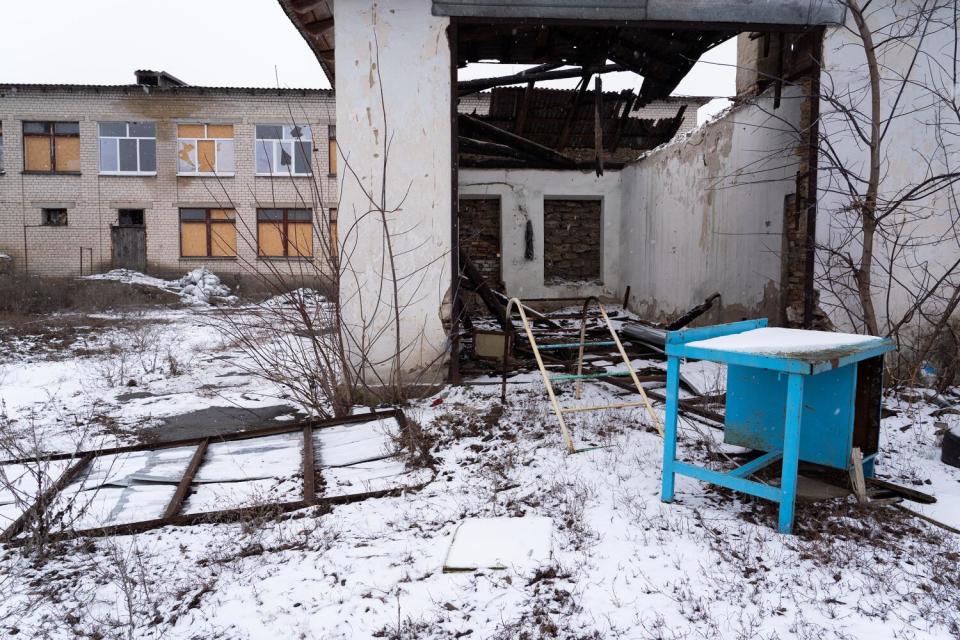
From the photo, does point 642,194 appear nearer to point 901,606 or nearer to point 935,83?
point 935,83

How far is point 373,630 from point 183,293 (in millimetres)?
18133

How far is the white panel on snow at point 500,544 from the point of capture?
9.06 ft

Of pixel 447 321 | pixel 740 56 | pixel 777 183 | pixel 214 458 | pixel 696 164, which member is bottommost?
pixel 214 458

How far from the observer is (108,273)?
64.5 ft

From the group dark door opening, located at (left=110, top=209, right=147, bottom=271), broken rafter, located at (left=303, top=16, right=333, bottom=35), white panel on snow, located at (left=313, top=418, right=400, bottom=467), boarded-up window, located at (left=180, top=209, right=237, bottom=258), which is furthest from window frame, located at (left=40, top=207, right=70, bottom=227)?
white panel on snow, located at (left=313, top=418, right=400, bottom=467)

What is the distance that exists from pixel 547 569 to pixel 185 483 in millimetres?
2439

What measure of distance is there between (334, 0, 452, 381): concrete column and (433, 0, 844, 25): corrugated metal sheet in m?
0.36

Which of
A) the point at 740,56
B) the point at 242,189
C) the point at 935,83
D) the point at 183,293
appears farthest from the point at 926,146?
the point at 242,189

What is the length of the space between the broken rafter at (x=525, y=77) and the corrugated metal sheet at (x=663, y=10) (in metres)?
2.09

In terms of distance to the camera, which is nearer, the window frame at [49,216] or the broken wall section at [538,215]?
the broken wall section at [538,215]

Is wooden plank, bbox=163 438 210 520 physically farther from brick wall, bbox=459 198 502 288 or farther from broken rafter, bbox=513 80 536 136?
brick wall, bbox=459 198 502 288

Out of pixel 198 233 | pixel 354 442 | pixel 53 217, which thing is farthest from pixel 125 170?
pixel 354 442

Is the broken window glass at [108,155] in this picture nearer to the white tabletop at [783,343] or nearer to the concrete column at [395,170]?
the concrete column at [395,170]

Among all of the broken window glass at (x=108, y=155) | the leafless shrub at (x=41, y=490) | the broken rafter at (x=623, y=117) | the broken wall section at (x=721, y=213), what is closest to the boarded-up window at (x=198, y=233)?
the broken window glass at (x=108, y=155)
